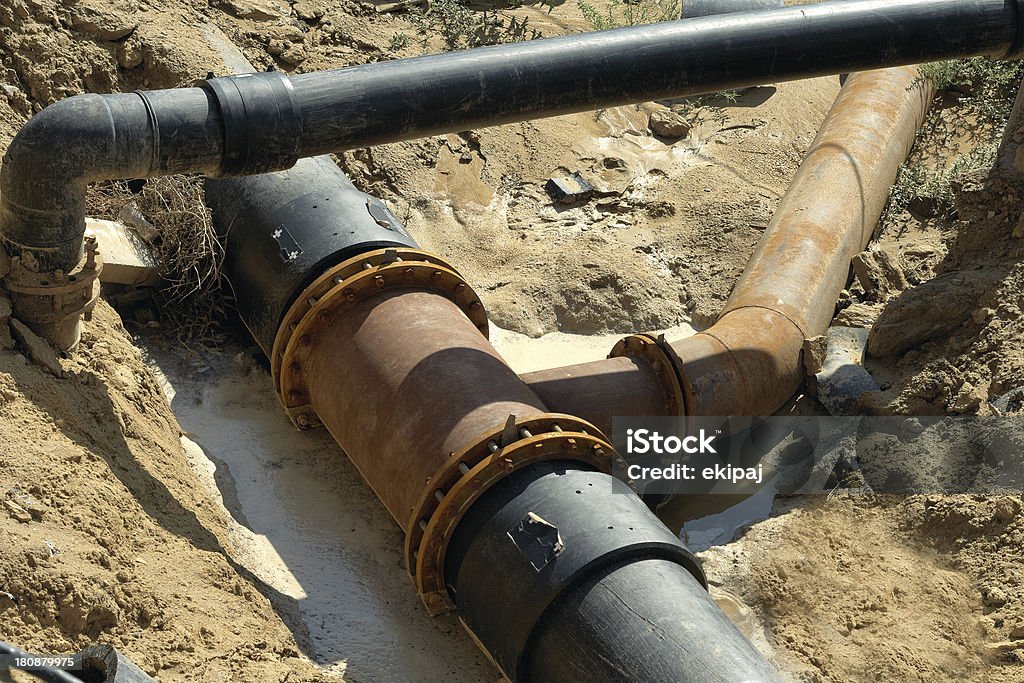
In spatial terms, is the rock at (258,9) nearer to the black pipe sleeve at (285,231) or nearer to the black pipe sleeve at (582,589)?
the black pipe sleeve at (285,231)

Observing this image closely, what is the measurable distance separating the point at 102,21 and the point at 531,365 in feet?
11.9

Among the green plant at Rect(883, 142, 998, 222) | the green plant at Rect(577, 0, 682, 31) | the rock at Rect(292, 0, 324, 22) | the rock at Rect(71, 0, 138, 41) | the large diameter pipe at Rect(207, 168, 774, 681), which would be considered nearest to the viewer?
the large diameter pipe at Rect(207, 168, 774, 681)

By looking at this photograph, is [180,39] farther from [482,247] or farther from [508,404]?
[508,404]

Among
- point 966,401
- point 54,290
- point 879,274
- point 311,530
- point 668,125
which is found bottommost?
point 311,530

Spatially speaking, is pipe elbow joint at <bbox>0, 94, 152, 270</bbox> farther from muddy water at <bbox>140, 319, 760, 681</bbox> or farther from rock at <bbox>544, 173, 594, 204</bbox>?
rock at <bbox>544, 173, 594, 204</bbox>

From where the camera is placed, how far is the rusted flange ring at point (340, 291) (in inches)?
248

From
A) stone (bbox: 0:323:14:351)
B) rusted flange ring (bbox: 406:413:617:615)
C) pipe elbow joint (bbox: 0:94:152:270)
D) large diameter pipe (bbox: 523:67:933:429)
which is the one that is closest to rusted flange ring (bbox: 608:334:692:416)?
large diameter pipe (bbox: 523:67:933:429)

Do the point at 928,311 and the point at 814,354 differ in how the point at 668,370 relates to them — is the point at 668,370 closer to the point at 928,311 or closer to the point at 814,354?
the point at 814,354

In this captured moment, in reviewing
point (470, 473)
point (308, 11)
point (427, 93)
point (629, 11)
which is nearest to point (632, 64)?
point (427, 93)

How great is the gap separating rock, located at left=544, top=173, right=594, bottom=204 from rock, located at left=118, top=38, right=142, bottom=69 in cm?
304

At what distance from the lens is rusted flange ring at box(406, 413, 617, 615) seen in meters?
5.31

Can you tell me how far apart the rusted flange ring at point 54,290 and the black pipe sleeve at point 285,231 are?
109 cm

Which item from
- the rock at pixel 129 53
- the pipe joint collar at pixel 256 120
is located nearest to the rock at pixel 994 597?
the pipe joint collar at pixel 256 120

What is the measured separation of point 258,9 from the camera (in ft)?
28.9
